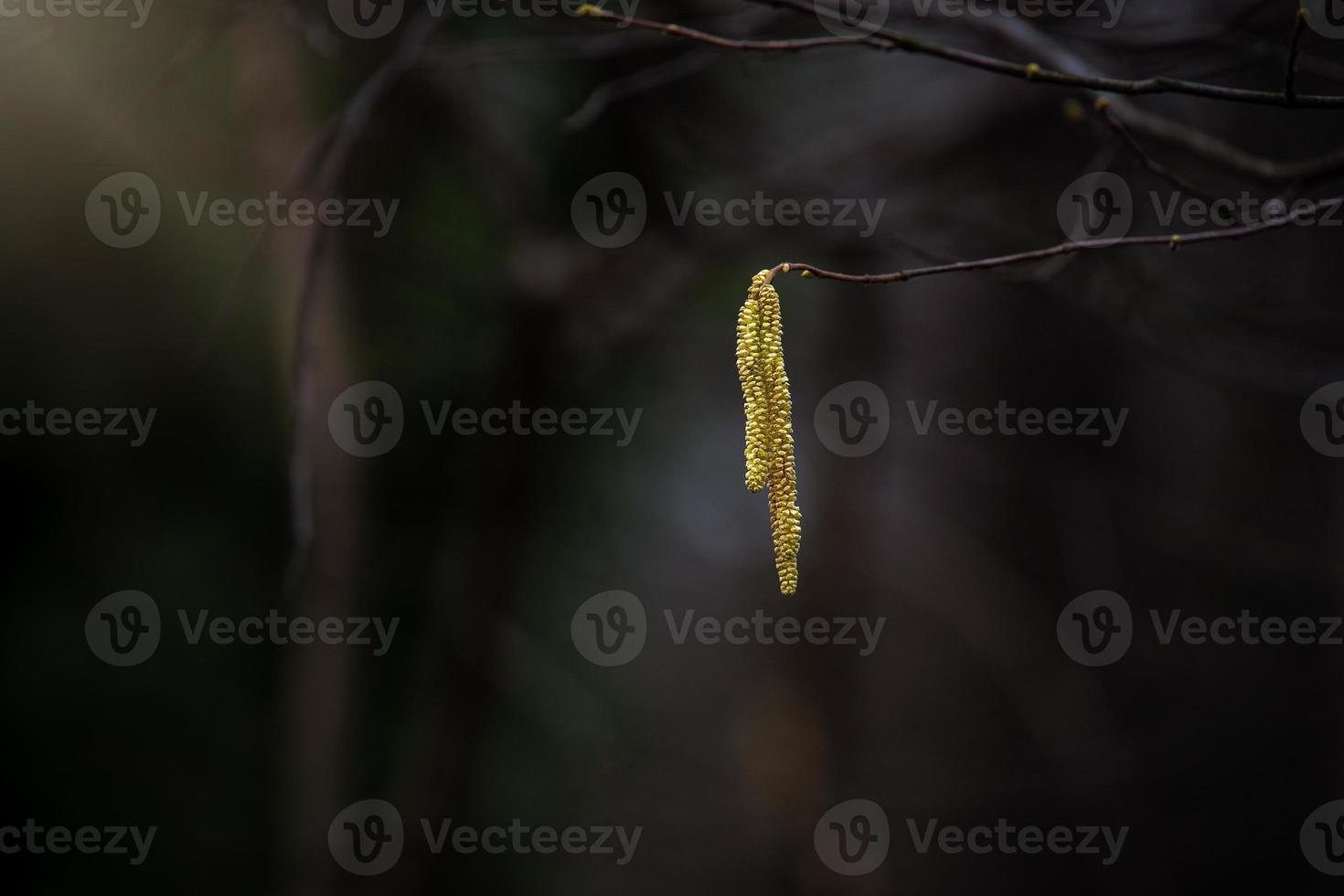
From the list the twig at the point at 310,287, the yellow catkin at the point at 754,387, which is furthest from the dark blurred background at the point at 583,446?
the yellow catkin at the point at 754,387

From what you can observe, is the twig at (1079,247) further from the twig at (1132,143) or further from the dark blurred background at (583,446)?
the dark blurred background at (583,446)

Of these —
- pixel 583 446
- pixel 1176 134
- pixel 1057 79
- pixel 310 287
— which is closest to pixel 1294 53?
pixel 1057 79

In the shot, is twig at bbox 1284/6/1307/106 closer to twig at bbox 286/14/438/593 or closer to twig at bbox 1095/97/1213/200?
twig at bbox 1095/97/1213/200

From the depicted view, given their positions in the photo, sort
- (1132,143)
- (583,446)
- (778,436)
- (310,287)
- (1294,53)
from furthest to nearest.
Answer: (583,446) < (310,287) < (1132,143) < (778,436) < (1294,53)

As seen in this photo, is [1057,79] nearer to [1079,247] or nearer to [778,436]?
[1079,247]

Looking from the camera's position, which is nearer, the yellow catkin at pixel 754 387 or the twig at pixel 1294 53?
the twig at pixel 1294 53

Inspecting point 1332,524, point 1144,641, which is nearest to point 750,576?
point 1144,641
